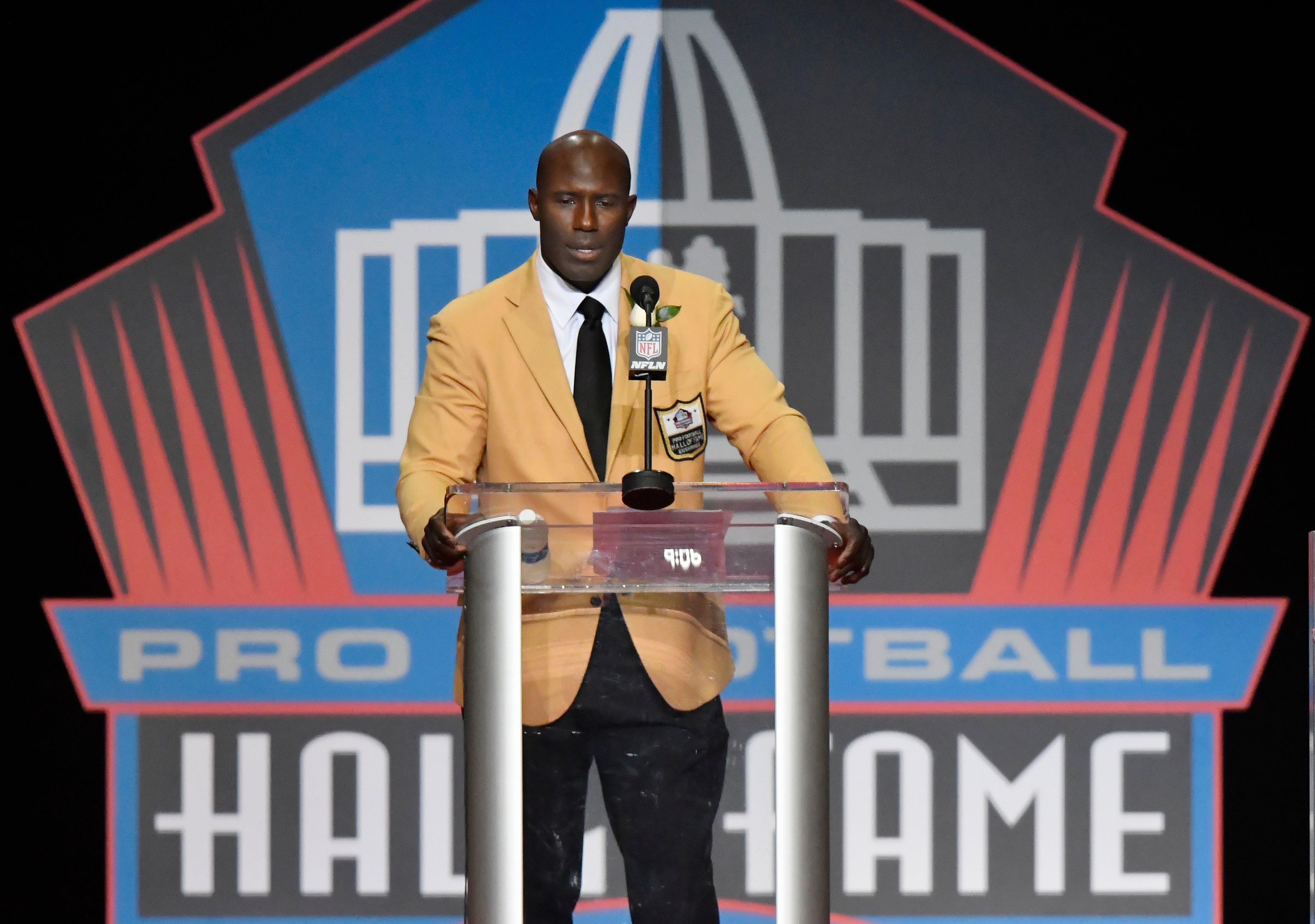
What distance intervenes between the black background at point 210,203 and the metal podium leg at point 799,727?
2279mm

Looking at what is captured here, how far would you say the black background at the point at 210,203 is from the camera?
3607mm

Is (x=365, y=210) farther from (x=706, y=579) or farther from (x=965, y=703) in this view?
(x=706, y=579)

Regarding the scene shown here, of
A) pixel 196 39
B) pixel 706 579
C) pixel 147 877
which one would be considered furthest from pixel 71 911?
pixel 706 579

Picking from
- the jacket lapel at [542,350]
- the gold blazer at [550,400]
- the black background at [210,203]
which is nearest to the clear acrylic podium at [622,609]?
the gold blazer at [550,400]

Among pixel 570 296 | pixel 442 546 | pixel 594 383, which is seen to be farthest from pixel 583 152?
pixel 442 546

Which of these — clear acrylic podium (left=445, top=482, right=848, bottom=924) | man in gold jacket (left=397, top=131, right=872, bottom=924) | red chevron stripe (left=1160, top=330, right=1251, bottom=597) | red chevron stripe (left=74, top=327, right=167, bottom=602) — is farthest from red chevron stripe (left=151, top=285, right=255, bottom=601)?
red chevron stripe (left=1160, top=330, right=1251, bottom=597)

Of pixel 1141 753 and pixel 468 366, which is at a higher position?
pixel 468 366

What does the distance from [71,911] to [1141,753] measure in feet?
8.74

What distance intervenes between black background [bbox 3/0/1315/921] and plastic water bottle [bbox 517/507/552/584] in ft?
7.46

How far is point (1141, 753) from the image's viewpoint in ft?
11.8

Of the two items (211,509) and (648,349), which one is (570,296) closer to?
(648,349)

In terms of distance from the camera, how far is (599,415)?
2207 mm

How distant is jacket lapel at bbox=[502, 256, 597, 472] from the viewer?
86.0 inches

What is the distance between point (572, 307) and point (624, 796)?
849 millimetres
